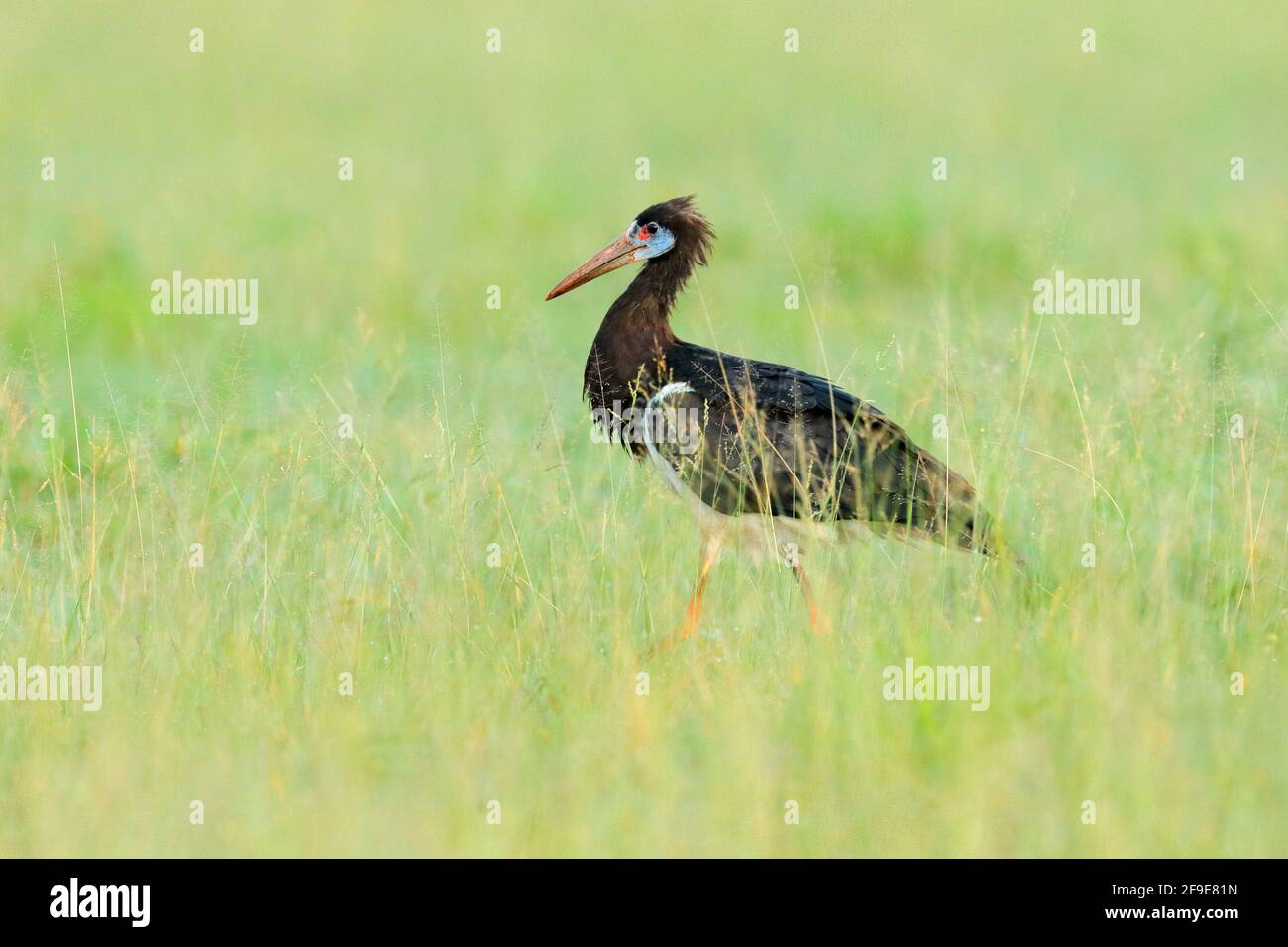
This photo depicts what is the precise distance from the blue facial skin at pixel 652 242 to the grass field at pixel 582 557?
537 mm

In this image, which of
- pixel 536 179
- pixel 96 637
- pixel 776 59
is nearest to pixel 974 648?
pixel 96 637

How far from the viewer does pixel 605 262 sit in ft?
23.9

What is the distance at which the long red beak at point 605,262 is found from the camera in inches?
285
